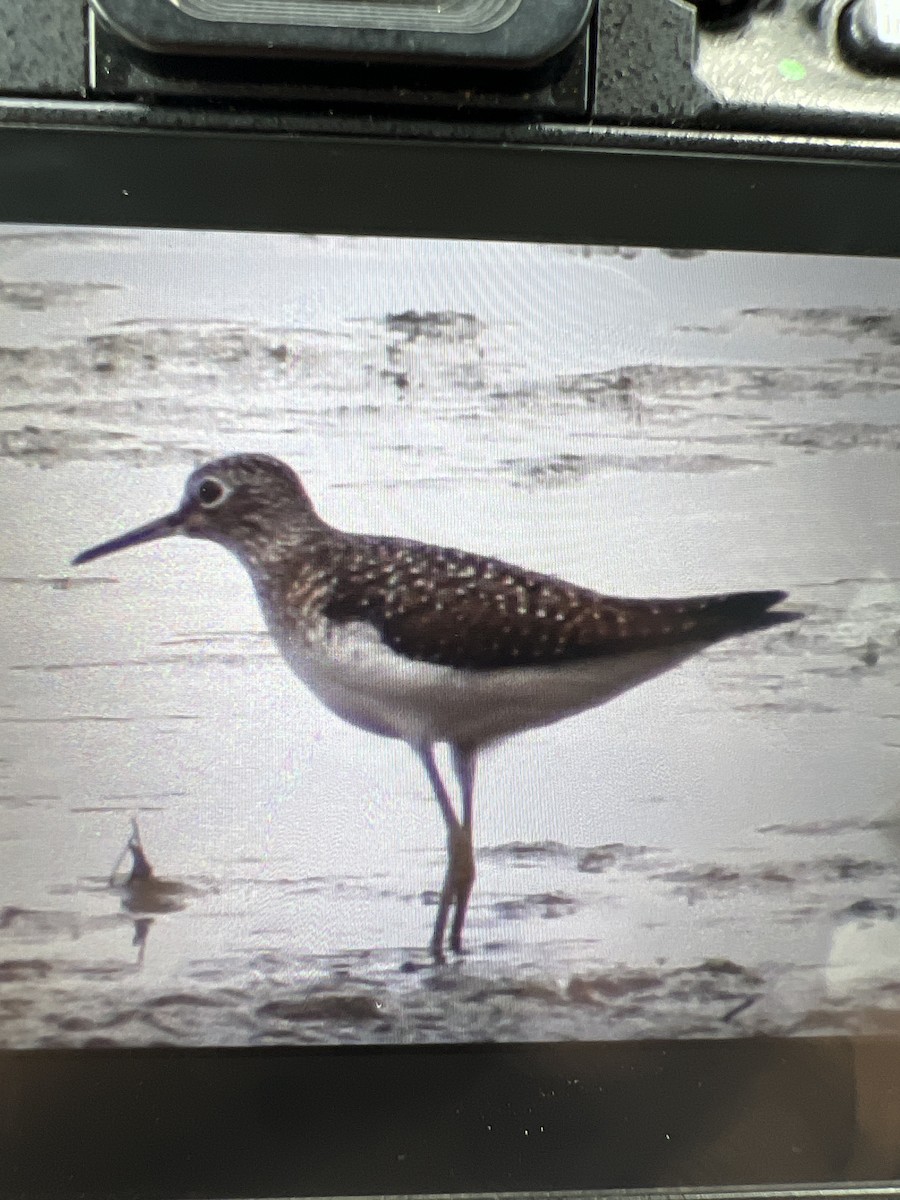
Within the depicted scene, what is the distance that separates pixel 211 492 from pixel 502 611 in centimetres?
13

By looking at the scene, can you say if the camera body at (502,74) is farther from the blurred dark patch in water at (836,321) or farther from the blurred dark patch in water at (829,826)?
the blurred dark patch in water at (829,826)

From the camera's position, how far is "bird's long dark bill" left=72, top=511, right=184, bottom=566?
386mm

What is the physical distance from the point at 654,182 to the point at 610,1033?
34cm

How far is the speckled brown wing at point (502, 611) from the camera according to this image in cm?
40

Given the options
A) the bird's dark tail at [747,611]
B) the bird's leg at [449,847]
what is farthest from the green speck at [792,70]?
the bird's leg at [449,847]

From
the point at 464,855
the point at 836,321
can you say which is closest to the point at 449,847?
the point at 464,855

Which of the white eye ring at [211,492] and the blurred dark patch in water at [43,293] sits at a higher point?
the blurred dark patch in water at [43,293]

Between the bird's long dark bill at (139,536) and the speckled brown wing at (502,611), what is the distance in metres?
0.07

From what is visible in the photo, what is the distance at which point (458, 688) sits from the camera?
405mm

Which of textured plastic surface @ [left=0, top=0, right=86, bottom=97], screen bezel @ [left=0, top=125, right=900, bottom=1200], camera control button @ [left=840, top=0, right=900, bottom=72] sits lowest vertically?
screen bezel @ [left=0, top=125, right=900, bottom=1200]

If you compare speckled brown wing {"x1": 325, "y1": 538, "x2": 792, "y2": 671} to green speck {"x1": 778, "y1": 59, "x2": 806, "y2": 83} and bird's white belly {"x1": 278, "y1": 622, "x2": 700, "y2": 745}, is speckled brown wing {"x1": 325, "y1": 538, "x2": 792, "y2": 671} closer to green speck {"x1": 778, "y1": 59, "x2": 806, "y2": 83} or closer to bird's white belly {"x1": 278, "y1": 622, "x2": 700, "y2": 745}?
bird's white belly {"x1": 278, "y1": 622, "x2": 700, "y2": 745}

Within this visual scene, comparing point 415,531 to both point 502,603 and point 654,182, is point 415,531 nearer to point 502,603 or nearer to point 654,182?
point 502,603

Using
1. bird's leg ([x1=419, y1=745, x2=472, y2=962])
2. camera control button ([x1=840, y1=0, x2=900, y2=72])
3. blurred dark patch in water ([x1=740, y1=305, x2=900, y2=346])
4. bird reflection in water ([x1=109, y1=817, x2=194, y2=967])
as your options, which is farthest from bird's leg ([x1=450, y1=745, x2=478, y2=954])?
camera control button ([x1=840, y1=0, x2=900, y2=72])

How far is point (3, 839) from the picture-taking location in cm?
39
